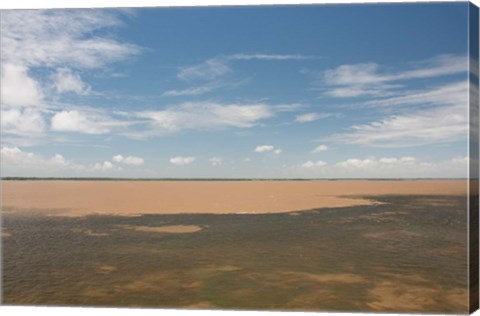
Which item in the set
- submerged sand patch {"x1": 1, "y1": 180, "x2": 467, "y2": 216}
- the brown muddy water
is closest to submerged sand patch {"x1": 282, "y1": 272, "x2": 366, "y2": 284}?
the brown muddy water

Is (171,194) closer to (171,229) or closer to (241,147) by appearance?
(171,229)

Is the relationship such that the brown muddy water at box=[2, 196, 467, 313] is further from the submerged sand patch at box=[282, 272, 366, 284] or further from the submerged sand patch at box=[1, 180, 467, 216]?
the submerged sand patch at box=[1, 180, 467, 216]

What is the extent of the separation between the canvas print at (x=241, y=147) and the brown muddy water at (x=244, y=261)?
23mm

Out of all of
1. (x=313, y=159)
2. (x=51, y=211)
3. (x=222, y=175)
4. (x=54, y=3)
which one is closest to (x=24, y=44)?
(x=54, y=3)

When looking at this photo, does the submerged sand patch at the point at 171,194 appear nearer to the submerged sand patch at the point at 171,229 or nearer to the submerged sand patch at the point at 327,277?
the submerged sand patch at the point at 171,229

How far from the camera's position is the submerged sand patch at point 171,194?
7.13 meters

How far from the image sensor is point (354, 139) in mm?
6793

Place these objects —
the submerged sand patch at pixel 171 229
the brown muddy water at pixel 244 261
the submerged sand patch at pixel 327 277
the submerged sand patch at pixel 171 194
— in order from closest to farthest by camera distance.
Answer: the brown muddy water at pixel 244 261
the submerged sand patch at pixel 327 277
the submerged sand patch at pixel 171 194
the submerged sand patch at pixel 171 229

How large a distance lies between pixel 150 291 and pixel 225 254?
45.6 inches

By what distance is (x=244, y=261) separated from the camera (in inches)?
261

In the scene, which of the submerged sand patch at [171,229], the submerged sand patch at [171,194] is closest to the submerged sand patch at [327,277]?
the submerged sand patch at [171,194]

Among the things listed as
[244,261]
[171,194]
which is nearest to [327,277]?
[244,261]

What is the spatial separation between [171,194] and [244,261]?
65.4 inches

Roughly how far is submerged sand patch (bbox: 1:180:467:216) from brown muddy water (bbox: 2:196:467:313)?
0.17 meters
